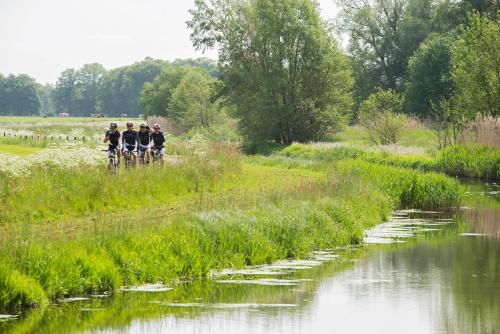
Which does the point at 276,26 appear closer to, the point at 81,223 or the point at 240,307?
the point at 81,223

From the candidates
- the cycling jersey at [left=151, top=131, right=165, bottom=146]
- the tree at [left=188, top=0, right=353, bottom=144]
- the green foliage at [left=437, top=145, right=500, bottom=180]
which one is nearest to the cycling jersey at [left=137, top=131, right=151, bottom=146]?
the cycling jersey at [left=151, top=131, right=165, bottom=146]

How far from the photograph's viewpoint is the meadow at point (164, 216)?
1543 centimetres

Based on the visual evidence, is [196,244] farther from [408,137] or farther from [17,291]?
[408,137]

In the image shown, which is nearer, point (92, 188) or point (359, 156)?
point (92, 188)

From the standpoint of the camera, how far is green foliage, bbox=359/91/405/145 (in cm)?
5362

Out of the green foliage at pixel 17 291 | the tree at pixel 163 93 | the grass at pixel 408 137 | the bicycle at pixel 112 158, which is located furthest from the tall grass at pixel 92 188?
the tree at pixel 163 93

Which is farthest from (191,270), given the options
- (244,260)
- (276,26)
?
(276,26)

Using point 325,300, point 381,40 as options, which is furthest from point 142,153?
point 381,40

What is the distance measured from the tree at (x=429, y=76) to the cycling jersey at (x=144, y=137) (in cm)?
4374

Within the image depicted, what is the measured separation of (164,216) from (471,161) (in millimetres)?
22883

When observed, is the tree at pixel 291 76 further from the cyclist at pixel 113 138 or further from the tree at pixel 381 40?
the cyclist at pixel 113 138

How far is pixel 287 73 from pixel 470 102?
16059mm

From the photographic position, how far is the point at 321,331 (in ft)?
44.8

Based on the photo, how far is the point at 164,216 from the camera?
2275 cm
